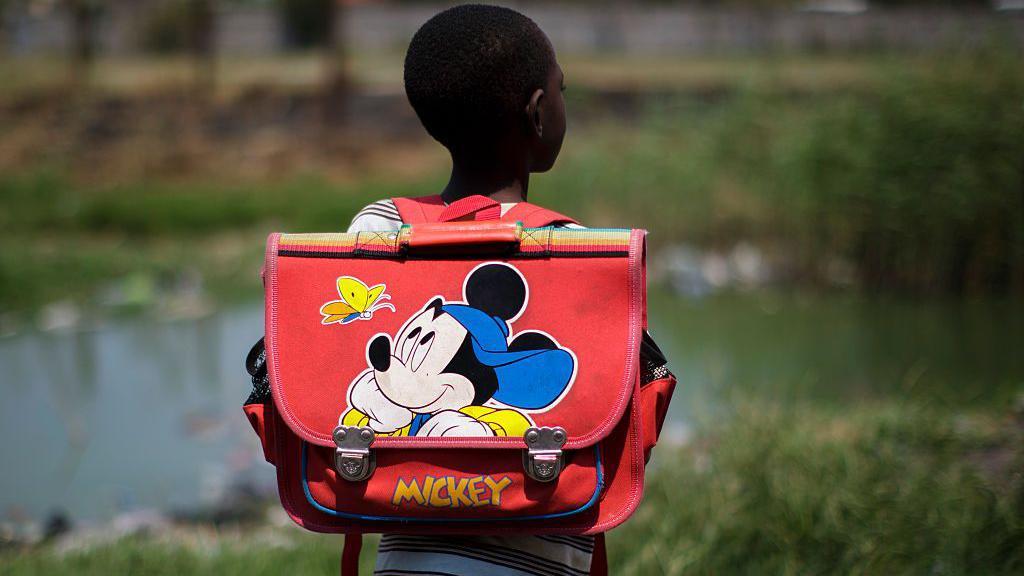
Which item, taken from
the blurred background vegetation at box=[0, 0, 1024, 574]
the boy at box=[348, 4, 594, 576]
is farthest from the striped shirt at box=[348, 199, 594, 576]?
the blurred background vegetation at box=[0, 0, 1024, 574]

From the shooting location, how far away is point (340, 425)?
55.7 inches

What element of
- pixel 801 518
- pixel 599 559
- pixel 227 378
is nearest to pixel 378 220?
pixel 599 559

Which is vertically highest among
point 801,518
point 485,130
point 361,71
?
point 485,130

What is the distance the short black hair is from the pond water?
2.46m

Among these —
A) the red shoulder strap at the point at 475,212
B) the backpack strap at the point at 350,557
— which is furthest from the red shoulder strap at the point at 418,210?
the backpack strap at the point at 350,557

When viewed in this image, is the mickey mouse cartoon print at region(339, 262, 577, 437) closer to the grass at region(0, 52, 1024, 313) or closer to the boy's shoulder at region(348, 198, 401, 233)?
the boy's shoulder at region(348, 198, 401, 233)

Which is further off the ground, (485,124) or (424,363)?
(485,124)

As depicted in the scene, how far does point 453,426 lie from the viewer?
1393 mm

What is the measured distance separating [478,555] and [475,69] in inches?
25.5

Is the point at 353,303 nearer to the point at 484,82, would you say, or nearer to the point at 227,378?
the point at 484,82

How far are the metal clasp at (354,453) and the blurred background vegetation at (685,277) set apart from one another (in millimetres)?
1476

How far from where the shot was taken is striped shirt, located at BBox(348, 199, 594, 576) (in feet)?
4.85

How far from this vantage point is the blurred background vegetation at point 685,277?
295 centimetres

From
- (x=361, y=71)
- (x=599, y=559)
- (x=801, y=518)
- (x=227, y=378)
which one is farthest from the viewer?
(x=361, y=71)
